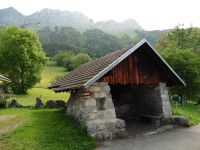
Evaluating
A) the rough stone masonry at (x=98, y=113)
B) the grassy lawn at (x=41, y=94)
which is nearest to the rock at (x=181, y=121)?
the rough stone masonry at (x=98, y=113)

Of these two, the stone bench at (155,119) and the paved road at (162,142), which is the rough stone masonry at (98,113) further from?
the stone bench at (155,119)

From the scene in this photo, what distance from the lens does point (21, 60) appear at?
39.8m

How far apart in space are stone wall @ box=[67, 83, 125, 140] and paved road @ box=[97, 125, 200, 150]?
0.60 metres

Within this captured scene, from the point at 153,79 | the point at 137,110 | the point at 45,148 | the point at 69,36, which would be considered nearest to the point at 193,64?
the point at 137,110

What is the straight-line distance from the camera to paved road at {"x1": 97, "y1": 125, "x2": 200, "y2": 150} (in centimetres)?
1162

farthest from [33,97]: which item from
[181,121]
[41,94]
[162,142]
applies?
[162,142]

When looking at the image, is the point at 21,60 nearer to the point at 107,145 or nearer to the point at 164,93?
the point at 164,93

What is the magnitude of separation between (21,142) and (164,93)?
839 centimetres

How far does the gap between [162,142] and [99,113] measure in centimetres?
316

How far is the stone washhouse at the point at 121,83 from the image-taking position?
13250mm

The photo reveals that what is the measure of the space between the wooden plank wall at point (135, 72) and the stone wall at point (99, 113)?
737 mm

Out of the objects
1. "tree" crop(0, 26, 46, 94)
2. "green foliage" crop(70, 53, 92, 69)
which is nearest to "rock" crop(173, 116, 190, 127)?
"tree" crop(0, 26, 46, 94)

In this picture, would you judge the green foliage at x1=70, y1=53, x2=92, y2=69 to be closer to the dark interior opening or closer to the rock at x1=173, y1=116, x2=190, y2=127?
the dark interior opening

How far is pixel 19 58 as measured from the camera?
3969 centimetres
